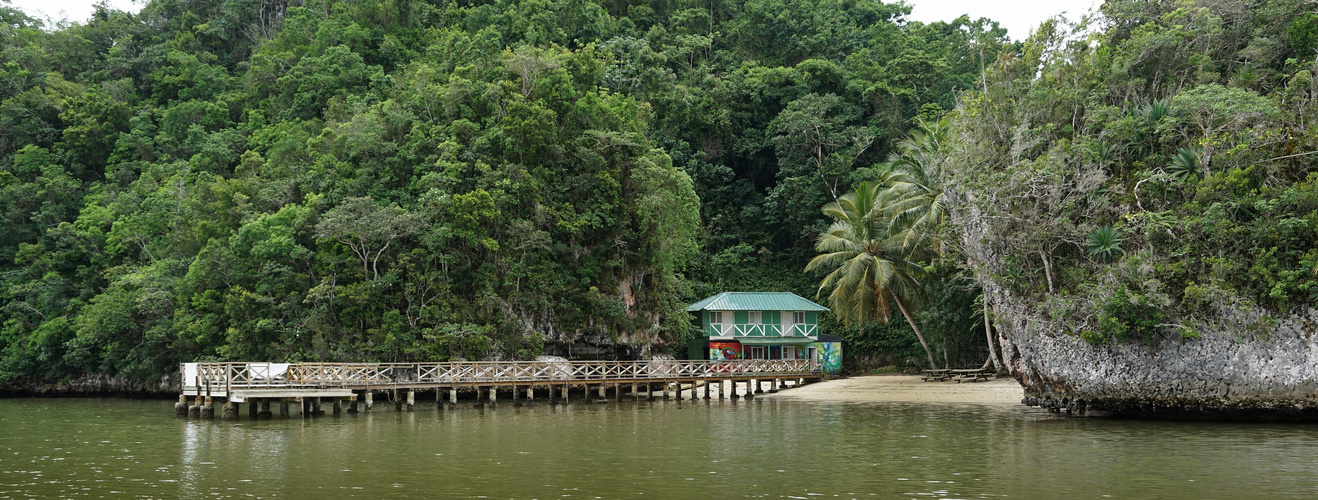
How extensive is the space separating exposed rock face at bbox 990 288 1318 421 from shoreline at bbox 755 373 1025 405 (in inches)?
211

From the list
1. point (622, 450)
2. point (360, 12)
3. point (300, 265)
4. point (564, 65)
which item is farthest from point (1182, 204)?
point (360, 12)

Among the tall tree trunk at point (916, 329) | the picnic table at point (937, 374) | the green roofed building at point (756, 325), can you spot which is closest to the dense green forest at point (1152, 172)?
the picnic table at point (937, 374)

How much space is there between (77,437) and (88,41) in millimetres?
44045

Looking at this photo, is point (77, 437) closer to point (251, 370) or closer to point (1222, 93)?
point (251, 370)

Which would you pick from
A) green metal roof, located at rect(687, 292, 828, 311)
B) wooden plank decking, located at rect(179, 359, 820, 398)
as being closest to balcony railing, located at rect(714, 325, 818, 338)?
green metal roof, located at rect(687, 292, 828, 311)

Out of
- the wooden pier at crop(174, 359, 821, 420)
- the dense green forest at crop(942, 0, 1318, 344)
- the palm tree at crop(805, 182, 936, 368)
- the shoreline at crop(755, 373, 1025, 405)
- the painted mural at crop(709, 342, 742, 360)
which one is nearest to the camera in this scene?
the dense green forest at crop(942, 0, 1318, 344)

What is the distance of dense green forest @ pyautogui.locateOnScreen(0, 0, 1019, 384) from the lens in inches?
1368

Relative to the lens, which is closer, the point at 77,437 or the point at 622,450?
the point at 622,450

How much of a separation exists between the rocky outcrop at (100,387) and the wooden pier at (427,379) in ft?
34.2

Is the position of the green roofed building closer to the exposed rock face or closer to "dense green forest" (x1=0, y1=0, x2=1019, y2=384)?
"dense green forest" (x1=0, y1=0, x2=1019, y2=384)

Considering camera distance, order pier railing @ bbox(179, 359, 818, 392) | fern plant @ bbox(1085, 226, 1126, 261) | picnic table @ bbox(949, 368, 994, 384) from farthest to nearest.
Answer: picnic table @ bbox(949, 368, 994, 384) → pier railing @ bbox(179, 359, 818, 392) → fern plant @ bbox(1085, 226, 1126, 261)

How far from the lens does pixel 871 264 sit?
134 feet

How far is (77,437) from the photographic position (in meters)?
21.9

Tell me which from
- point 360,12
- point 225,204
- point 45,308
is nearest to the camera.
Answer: point 225,204
